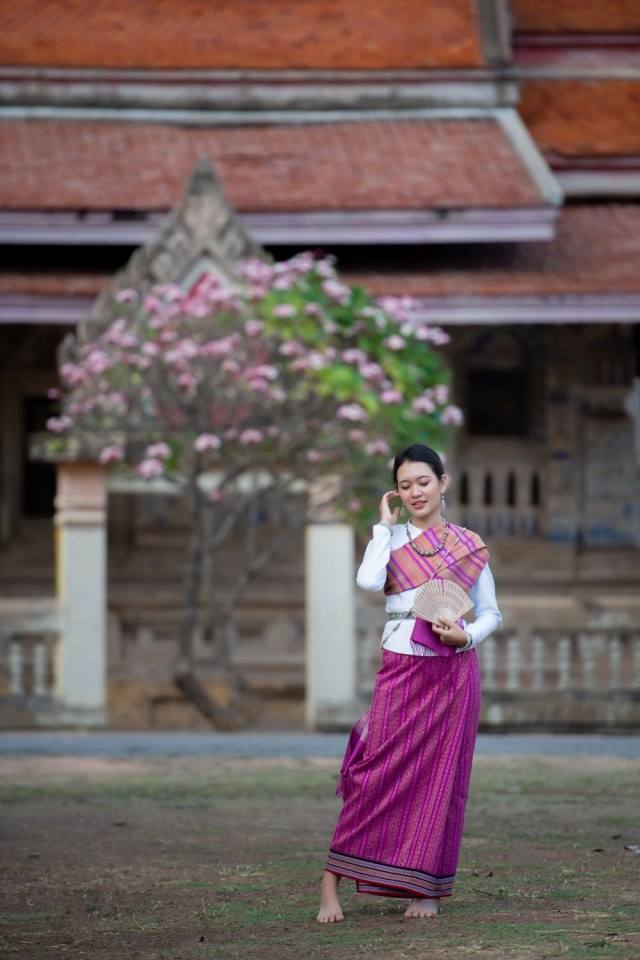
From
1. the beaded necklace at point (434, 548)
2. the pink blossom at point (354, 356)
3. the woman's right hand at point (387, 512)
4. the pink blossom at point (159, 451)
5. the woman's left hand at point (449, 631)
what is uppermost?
the pink blossom at point (354, 356)

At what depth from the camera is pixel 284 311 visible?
12.7 m

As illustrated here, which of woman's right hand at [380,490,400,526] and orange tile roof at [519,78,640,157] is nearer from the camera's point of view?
woman's right hand at [380,490,400,526]

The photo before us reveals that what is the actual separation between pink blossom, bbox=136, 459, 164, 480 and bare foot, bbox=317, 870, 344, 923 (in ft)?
22.0

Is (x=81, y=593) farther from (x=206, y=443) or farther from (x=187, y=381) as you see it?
(x=187, y=381)

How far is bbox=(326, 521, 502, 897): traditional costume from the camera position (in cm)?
614

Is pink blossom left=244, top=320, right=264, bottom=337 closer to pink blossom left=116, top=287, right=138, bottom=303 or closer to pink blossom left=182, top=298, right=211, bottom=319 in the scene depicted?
pink blossom left=182, top=298, right=211, bottom=319

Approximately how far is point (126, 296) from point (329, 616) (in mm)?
2536

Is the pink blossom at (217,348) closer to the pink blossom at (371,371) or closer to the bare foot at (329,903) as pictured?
the pink blossom at (371,371)

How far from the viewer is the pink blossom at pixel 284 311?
12677 millimetres

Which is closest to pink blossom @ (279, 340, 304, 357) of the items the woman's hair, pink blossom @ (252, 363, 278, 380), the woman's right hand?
pink blossom @ (252, 363, 278, 380)

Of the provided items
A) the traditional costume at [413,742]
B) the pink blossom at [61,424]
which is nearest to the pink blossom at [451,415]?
the pink blossom at [61,424]

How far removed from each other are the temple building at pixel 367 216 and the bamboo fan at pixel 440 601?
8.01m

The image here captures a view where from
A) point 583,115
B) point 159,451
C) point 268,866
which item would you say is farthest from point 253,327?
point 268,866

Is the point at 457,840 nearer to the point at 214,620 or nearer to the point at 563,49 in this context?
the point at 214,620
